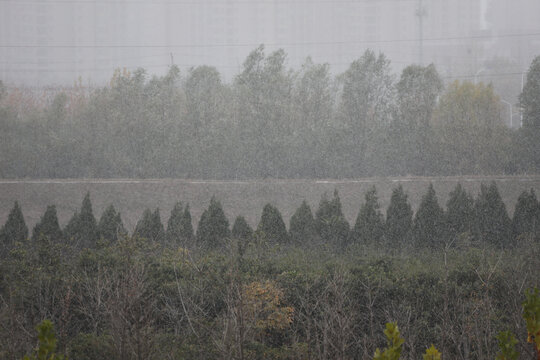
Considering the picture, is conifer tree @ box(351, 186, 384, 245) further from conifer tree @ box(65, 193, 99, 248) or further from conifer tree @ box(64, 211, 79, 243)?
conifer tree @ box(64, 211, 79, 243)

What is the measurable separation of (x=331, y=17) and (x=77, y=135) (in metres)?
8.37

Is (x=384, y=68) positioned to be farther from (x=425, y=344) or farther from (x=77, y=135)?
(x=425, y=344)

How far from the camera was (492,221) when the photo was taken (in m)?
9.54

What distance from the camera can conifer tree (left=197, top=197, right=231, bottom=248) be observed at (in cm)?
946

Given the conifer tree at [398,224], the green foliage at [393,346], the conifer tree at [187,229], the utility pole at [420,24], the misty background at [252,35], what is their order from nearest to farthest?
the green foliage at [393,346]
the conifer tree at [398,224]
the conifer tree at [187,229]
the misty background at [252,35]
the utility pole at [420,24]

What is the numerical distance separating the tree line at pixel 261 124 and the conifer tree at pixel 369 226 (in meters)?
3.18

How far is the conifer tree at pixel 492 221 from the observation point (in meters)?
9.43

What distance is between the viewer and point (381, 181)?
40.3ft

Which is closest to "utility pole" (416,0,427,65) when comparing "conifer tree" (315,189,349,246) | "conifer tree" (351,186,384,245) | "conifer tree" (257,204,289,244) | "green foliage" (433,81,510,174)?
"green foliage" (433,81,510,174)

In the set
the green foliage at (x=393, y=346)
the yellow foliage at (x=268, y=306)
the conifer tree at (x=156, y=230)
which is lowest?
the yellow foliage at (x=268, y=306)

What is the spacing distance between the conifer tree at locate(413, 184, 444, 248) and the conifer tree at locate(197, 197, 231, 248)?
11.2ft

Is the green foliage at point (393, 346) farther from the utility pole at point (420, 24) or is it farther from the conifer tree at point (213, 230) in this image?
the utility pole at point (420, 24)

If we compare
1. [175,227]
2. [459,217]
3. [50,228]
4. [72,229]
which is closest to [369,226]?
[459,217]

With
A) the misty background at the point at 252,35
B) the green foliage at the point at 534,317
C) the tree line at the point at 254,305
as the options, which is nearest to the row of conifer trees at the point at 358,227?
the tree line at the point at 254,305
